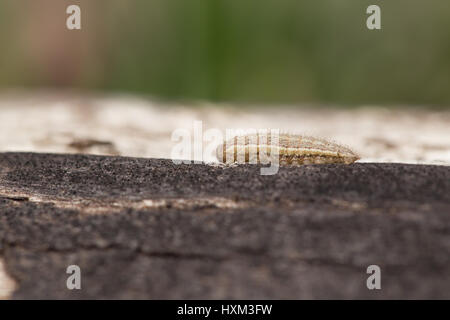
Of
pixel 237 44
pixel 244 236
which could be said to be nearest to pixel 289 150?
pixel 244 236

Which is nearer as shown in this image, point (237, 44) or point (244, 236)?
point (244, 236)

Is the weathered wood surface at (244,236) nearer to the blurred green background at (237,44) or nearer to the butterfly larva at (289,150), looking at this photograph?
the butterfly larva at (289,150)

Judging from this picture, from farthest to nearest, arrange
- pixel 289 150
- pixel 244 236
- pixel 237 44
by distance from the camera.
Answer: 1. pixel 237 44
2. pixel 289 150
3. pixel 244 236

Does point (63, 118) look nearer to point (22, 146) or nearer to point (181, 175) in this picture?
point (22, 146)

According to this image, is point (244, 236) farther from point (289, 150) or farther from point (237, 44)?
point (237, 44)

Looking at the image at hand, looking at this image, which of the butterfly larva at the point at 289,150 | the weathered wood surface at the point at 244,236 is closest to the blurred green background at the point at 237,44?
the butterfly larva at the point at 289,150

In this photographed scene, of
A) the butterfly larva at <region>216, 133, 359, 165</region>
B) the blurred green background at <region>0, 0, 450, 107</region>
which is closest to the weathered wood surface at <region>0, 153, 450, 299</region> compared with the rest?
the butterfly larva at <region>216, 133, 359, 165</region>

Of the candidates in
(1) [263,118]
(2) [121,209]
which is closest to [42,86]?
(1) [263,118]
